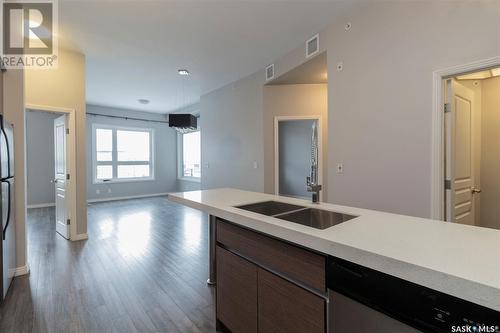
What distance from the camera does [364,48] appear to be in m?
2.76

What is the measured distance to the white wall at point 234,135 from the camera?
4.78 meters

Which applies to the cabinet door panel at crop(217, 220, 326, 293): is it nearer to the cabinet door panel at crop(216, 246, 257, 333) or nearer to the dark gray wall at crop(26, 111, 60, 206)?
the cabinet door panel at crop(216, 246, 257, 333)

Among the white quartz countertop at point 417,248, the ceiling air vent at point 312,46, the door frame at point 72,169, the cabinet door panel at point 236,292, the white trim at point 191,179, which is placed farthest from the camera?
the white trim at point 191,179

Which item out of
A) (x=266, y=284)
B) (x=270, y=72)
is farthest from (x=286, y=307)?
(x=270, y=72)

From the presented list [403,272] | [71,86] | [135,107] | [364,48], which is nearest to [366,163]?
[364,48]

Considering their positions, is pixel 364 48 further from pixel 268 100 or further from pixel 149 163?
pixel 149 163

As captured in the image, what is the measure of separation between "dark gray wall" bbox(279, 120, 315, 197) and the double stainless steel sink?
436cm

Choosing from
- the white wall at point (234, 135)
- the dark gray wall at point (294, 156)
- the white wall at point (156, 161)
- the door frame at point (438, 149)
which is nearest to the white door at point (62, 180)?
the white wall at point (234, 135)

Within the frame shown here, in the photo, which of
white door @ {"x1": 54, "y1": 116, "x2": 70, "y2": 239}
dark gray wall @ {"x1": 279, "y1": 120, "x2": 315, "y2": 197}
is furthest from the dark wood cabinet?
dark gray wall @ {"x1": 279, "y1": 120, "x2": 315, "y2": 197}

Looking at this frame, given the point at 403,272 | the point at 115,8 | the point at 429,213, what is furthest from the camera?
the point at 115,8

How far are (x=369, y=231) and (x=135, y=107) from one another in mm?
8220

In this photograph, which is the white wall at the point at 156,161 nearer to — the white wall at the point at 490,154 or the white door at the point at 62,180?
the white door at the point at 62,180

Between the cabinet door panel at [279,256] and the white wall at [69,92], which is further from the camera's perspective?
the white wall at [69,92]

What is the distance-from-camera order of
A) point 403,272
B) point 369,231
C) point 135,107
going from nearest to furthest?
point 403,272 < point 369,231 < point 135,107
